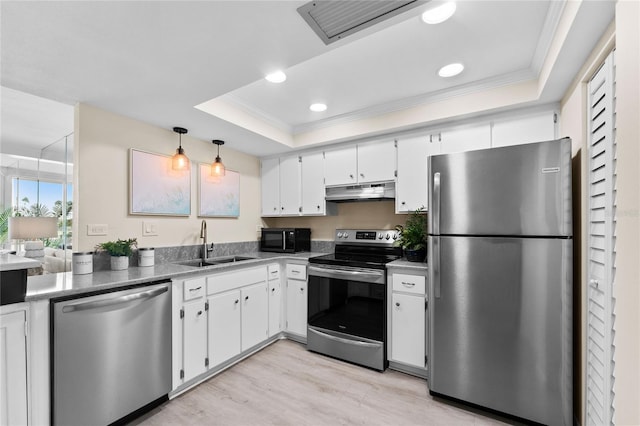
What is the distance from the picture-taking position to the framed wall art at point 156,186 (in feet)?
8.02

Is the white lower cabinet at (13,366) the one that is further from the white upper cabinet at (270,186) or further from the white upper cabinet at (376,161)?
the white upper cabinet at (376,161)

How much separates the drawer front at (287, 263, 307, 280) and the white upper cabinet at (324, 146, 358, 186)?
0.98 metres

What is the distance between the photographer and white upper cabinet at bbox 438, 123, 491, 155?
239 cm

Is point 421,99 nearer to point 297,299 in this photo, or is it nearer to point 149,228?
point 297,299

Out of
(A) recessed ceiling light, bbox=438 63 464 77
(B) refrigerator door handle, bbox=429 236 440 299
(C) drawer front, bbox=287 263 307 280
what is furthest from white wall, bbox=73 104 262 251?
(B) refrigerator door handle, bbox=429 236 440 299

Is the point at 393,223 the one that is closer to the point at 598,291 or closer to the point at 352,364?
the point at 352,364

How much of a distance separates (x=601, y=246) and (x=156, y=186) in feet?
10.5

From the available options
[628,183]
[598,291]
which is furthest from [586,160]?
[628,183]

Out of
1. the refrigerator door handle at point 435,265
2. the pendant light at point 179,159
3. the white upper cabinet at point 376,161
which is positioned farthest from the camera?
the white upper cabinet at point 376,161

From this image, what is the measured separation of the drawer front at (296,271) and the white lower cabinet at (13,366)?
2004 mm

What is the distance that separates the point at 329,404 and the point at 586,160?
7.38 feet

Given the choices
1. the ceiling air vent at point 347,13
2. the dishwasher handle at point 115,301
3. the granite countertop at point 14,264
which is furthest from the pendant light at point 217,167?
the ceiling air vent at point 347,13

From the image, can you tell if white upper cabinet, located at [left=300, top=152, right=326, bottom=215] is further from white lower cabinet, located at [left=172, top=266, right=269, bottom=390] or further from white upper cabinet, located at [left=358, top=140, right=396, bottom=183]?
white lower cabinet, located at [left=172, top=266, right=269, bottom=390]

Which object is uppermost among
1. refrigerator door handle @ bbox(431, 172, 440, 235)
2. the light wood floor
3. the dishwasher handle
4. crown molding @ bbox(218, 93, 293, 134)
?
crown molding @ bbox(218, 93, 293, 134)
